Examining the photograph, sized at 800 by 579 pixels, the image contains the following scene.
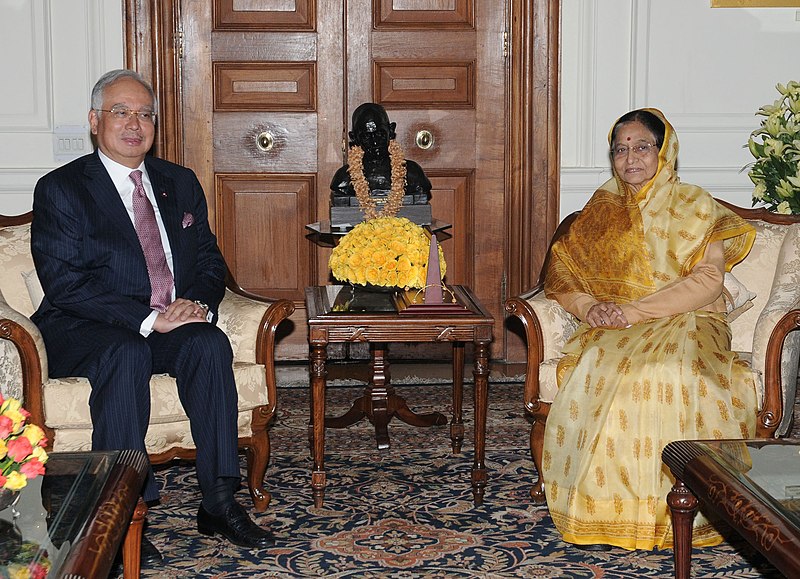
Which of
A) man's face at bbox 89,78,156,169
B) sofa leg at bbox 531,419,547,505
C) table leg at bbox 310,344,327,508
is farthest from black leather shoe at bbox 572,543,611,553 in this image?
man's face at bbox 89,78,156,169

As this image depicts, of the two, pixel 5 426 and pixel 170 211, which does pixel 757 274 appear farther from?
pixel 5 426

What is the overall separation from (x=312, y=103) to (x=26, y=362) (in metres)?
2.55

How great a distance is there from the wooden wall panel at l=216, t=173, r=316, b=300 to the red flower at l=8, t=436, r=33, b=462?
352 cm

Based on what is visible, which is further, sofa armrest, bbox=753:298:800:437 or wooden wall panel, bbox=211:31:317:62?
wooden wall panel, bbox=211:31:317:62

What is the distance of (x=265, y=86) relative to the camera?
18.1 ft

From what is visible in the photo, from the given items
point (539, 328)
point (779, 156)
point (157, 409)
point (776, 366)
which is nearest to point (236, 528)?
point (157, 409)

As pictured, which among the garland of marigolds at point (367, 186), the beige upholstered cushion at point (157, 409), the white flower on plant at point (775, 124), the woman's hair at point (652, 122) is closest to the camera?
the beige upholstered cushion at point (157, 409)

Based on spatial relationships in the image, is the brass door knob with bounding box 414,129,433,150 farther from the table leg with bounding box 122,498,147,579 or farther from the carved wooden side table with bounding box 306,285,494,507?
the table leg with bounding box 122,498,147,579

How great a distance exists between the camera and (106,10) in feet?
17.4

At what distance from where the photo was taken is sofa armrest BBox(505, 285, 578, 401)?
371 cm

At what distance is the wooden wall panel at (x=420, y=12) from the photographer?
217 inches

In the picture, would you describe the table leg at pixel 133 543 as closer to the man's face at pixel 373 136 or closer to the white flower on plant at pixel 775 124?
the man's face at pixel 373 136

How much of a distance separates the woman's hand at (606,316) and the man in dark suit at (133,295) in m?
1.23

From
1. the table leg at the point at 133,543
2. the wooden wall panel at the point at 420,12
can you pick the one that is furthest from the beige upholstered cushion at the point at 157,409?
the wooden wall panel at the point at 420,12
